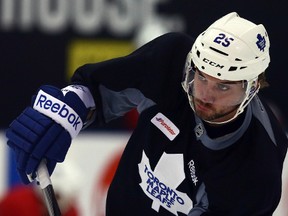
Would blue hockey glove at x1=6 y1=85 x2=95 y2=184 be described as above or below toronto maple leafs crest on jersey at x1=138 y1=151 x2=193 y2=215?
above

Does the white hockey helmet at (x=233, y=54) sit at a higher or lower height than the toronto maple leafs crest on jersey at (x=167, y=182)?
higher

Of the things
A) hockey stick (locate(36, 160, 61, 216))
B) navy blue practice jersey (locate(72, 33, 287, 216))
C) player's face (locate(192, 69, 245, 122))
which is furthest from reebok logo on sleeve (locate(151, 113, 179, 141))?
hockey stick (locate(36, 160, 61, 216))

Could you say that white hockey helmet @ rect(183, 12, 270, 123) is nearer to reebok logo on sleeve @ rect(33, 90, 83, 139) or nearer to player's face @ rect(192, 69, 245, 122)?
player's face @ rect(192, 69, 245, 122)

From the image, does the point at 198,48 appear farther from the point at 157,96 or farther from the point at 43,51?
the point at 43,51

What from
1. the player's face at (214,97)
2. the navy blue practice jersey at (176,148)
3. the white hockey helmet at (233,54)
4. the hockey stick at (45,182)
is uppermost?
the white hockey helmet at (233,54)

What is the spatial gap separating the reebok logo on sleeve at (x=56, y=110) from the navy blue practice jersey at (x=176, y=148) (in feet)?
0.33

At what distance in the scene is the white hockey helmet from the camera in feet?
8.48

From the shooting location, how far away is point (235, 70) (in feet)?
8.48

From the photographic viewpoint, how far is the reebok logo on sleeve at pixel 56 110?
276 centimetres

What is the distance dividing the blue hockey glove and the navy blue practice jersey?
8 cm

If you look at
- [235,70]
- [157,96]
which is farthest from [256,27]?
[157,96]

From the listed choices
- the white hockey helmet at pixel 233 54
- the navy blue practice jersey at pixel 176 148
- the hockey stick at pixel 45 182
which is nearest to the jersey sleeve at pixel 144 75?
the navy blue practice jersey at pixel 176 148

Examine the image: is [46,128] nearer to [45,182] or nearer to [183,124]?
[45,182]

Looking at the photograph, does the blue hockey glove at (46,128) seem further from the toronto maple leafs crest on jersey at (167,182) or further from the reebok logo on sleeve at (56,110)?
the toronto maple leafs crest on jersey at (167,182)
